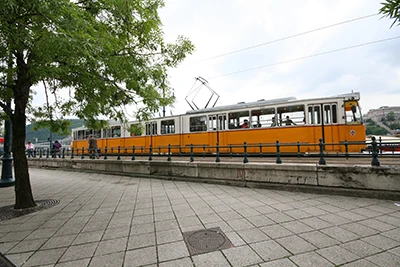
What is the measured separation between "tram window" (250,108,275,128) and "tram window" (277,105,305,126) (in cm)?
48

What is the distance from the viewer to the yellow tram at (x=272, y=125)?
10.0 metres

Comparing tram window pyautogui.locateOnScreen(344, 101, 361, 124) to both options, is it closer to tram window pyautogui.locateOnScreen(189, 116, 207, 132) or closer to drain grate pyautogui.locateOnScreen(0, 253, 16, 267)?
tram window pyautogui.locateOnScreen(189, 116, 207, 132)

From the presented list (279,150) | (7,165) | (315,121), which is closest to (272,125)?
(315,121)

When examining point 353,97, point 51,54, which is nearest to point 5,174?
point 51,54

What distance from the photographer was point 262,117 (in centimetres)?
1179

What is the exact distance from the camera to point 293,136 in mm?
10719

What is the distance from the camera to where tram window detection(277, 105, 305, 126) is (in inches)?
422

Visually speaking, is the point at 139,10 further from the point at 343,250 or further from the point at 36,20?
the point at 343,250

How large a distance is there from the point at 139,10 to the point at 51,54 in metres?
2.43

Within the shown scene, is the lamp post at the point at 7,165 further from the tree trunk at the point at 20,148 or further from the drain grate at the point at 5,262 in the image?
the drain grate at the point at 5,262

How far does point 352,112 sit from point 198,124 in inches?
349

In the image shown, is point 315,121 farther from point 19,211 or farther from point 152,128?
point 19,211

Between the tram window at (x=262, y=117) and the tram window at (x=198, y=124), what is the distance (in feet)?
11.1

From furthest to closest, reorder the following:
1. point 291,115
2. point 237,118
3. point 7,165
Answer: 1. point 237,118
2. point 291,115
3. point 7,165
